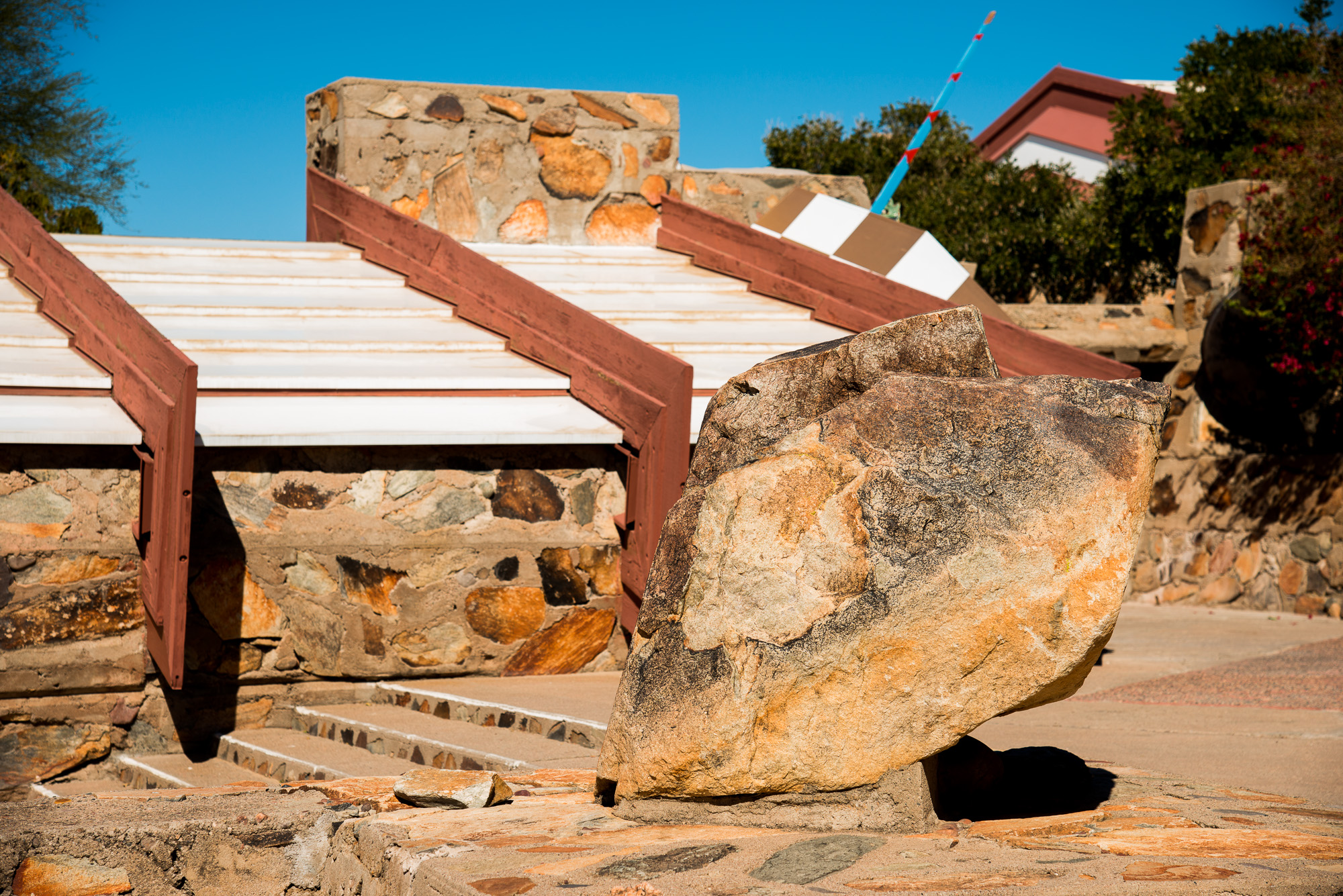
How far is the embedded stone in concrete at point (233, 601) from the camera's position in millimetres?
4988

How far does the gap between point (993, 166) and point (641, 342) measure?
1596 centimetres

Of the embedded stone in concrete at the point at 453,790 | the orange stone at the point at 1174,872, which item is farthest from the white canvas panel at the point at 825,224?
the orange stone at the point at 1174,872

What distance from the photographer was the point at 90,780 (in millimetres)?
4879

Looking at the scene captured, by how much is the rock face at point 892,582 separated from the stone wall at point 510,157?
558 centimetres

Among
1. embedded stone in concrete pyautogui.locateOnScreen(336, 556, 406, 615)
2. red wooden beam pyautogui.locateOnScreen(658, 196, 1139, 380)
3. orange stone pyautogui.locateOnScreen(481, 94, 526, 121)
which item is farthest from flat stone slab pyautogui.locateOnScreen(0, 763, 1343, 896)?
orange stone pyautogui.locateOnScreen(481, 94, 526, 121)

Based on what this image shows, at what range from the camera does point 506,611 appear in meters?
5.45

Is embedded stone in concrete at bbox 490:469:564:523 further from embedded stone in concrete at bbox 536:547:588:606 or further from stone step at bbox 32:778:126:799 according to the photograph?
stone step at bbox 32:778:126:799

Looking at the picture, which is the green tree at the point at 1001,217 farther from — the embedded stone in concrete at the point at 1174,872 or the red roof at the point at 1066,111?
the embedded stone in concrete at the point at 1174,872

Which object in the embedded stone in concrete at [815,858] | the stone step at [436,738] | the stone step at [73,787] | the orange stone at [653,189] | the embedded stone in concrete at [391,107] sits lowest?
the stone step at [73,787]

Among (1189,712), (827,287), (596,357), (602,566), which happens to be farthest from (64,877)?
(827,287)

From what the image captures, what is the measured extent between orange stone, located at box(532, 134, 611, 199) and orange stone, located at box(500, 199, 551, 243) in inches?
6.0

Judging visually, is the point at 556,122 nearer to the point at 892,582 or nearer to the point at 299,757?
the point at 299,757

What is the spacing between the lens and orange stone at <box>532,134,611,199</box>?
8367 millimetres

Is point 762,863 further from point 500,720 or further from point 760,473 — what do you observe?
point 500,720
